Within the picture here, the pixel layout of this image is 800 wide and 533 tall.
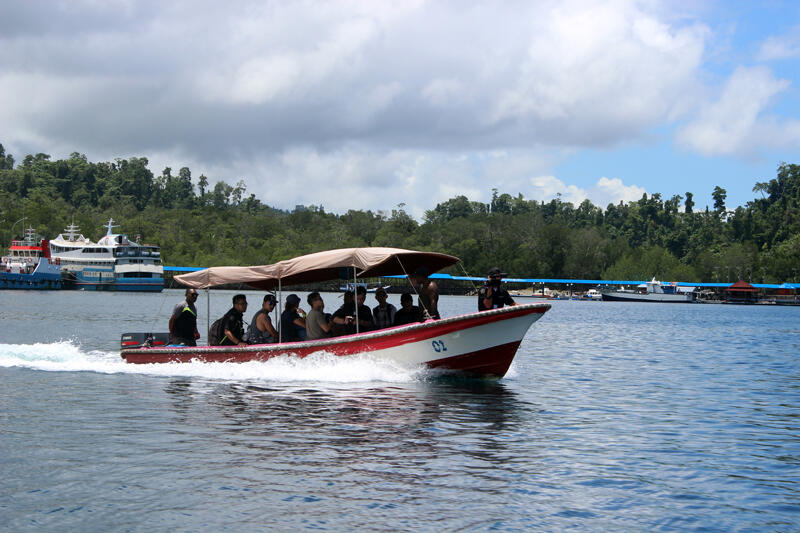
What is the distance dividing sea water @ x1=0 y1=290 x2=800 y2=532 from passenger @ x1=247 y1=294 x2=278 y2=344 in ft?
3.11

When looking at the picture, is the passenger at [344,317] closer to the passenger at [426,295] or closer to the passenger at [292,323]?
the passenger at [292,323]

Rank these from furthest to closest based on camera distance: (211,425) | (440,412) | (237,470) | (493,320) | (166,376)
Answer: (166,376) < (493,320) < (440,412) < (211,425) < (237,470)

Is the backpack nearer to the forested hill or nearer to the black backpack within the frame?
the black backpack

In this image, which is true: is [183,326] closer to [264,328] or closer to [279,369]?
[264,328]

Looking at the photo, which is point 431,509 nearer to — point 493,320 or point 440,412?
point 440,412

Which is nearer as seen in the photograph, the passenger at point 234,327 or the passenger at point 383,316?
the passenger at point 383,316

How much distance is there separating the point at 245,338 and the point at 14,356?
8.60m

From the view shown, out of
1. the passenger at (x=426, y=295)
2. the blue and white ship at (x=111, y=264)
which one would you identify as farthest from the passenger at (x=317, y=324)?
the blue and white ship at (x=111, y=264)

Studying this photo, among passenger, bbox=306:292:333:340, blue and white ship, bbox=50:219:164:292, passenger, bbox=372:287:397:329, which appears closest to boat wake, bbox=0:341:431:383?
passenger, bbox=306:292:333:340

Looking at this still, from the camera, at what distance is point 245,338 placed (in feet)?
66.8

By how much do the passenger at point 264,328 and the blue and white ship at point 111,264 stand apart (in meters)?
95.0

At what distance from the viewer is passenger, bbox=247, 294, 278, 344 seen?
776 inches

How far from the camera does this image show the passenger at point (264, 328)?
19.7 m

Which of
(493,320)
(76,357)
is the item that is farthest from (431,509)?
(76,357)
